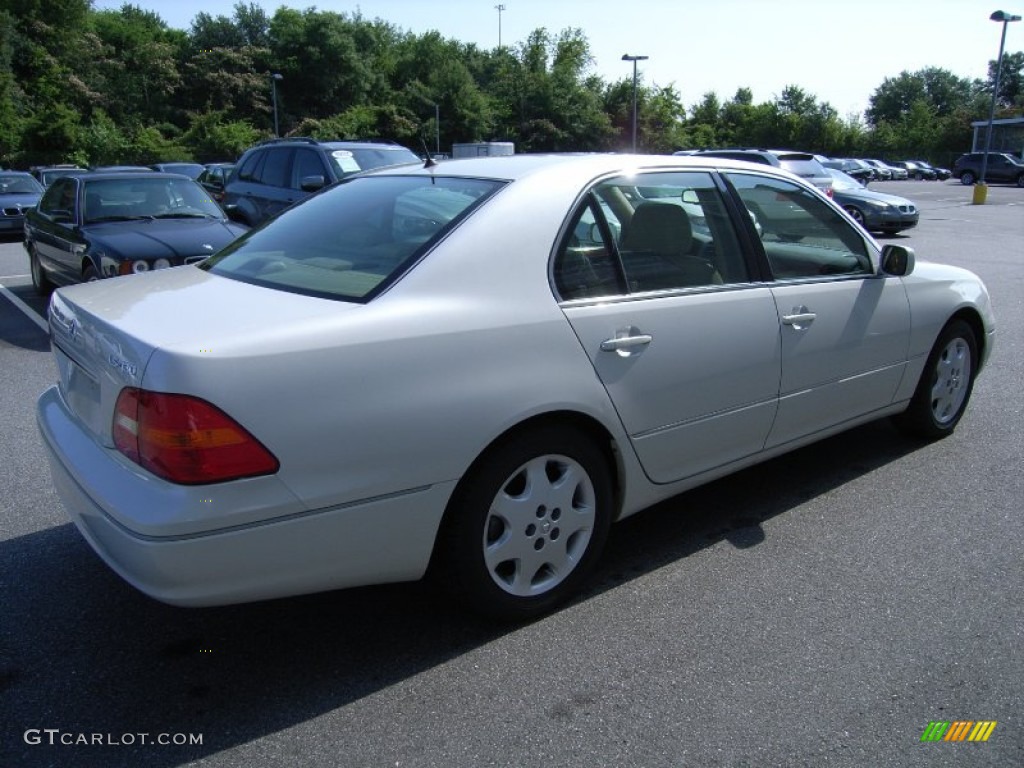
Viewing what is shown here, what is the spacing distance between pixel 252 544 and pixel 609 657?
4.02 ft

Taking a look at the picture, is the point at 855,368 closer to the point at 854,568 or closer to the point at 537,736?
the point at 854,568

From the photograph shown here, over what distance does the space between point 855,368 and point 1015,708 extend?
1816 millimetres

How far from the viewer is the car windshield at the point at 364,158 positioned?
1023cm

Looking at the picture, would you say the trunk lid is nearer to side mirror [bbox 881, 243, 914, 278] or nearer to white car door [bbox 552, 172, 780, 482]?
white car door [bbox 552, 172, 780, 482]

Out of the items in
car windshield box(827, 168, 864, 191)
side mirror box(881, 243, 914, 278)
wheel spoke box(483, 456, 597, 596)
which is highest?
car windshield box(827, 168, 864, 191)

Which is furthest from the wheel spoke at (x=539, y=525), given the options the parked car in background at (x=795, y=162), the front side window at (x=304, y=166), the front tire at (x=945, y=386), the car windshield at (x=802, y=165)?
the car windshield at (x=802, y=165)

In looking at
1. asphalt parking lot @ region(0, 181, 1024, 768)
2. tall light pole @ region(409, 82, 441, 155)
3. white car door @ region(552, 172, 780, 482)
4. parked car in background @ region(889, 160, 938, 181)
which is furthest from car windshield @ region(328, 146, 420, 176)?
parked car in background @ region(889, 160, 938, 181)

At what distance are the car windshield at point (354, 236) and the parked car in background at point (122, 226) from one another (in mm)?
4450

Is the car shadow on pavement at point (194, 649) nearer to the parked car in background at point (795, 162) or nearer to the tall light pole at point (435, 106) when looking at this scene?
the parked car in background at point (795, 162)

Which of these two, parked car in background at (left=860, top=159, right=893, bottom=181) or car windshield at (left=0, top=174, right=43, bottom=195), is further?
parked car in background at (left=860, top=159, right=893, bottom=181)

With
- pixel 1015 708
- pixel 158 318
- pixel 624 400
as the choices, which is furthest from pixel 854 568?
pixel 158 318

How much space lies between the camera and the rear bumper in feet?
7.41

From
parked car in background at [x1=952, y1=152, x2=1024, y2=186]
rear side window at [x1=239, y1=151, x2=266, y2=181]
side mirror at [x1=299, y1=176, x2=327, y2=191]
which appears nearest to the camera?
side mirror at [x1=299, y1=176, x2=327, y2=191]

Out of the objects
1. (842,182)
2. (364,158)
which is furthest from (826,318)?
(842,182)
